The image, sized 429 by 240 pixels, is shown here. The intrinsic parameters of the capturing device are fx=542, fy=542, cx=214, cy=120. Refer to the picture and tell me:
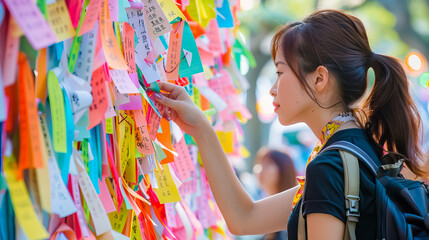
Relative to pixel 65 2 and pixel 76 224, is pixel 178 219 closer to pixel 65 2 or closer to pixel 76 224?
pixel 76 224

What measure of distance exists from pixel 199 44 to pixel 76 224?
2.67 feet

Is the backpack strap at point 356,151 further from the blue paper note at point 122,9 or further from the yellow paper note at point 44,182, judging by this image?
the yellow paper note at point 44,182

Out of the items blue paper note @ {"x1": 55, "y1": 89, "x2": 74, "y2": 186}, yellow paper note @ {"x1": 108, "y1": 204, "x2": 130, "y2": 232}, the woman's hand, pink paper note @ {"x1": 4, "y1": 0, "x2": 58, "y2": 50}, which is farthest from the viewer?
the woman's hand

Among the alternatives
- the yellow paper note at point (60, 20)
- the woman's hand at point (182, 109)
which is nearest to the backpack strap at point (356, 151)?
the woman's hand at point (182, 109)

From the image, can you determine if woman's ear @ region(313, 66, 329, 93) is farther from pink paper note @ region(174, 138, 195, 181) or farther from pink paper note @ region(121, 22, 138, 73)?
pink paper note @ region(121, 22, 138, 73)

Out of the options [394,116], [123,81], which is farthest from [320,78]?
[123,81]

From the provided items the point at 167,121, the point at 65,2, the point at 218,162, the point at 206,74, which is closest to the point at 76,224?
the point at 65,2

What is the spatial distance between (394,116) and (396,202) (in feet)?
0.95

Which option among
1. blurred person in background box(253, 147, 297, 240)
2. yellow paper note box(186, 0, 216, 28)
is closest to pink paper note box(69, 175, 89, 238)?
yellow paper note box(186, 0, 216, 28)

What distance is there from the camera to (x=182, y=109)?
1.36 meters

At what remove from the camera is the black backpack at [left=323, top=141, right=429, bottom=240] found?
1140 millimetres

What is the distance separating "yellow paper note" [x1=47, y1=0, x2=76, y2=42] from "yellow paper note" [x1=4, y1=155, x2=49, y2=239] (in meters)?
0.20

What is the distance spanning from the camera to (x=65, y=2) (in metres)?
0.90

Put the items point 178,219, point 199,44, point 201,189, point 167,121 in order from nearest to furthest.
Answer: point 167,121
point 178,219
point 199,44
point 201,189
